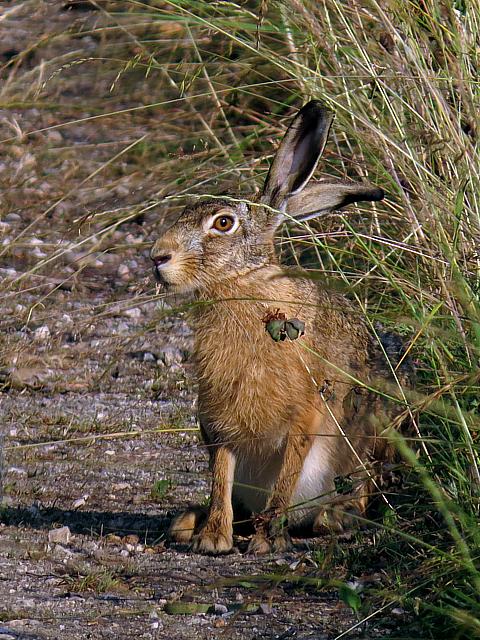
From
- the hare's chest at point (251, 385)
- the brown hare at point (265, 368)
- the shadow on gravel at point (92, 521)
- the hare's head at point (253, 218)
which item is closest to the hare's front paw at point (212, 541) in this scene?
the brown hare at point (265, 368)

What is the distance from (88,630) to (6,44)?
22.0 ft

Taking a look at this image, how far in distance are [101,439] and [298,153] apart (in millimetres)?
1700

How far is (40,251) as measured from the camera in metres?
7.32

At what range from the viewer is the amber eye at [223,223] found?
14.4ft

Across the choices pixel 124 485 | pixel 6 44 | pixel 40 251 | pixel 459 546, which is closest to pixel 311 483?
pixel 124 485

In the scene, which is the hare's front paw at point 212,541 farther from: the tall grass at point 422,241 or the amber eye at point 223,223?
the amber eye at point 223,223

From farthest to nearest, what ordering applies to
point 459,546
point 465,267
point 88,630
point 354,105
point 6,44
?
point 6,44 < point 354,105 < point 465,267 < point 88,630 < point 459,546

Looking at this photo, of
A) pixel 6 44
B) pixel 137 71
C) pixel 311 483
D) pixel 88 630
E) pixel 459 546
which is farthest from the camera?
pixel 6 44

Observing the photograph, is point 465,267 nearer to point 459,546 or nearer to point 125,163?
point 459,546

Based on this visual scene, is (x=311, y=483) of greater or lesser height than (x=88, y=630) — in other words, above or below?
below

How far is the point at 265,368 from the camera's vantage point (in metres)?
4.27

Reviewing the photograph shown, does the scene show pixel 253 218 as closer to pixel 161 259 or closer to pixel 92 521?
pixel 161 259

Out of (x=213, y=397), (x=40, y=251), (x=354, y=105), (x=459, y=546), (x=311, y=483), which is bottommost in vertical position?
(x=40, y=251)

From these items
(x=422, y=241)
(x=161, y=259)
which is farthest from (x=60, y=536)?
(x=422, y=241)
